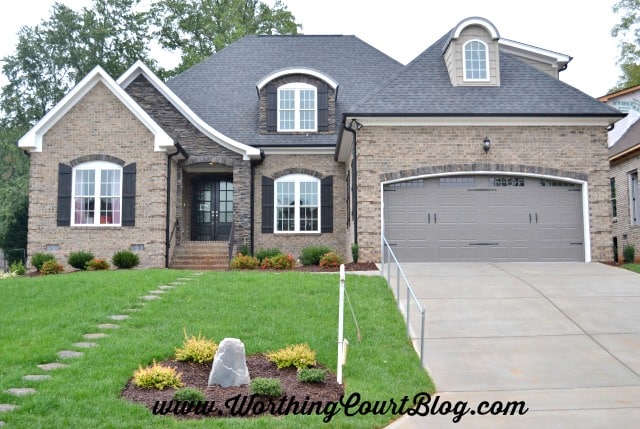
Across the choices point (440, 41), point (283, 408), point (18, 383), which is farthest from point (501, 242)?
point (18, 383)

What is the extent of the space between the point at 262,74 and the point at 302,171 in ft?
17.2

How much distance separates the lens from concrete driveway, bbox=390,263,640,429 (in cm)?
706

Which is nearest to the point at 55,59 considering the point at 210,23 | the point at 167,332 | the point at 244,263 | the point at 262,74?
the point at 210,23

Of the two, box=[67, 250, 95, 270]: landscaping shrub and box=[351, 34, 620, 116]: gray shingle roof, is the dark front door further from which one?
box=[351, 34, 620, 116]: gray shingle roof

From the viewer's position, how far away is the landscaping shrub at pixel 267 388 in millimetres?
7180

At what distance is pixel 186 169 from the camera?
827 inches

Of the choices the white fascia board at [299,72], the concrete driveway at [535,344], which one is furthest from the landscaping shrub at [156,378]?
the white fascia board at [299,72]

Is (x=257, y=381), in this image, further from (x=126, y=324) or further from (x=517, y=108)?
(x=517, y=108)

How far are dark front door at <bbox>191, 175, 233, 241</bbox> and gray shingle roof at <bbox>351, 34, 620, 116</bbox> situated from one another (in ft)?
22.0

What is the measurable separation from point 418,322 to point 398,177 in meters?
6.94

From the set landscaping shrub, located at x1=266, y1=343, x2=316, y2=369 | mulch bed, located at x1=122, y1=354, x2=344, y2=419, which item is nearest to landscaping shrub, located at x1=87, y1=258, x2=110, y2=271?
mulch bed, located at x1=122, y1=354, x2=344, y2=419

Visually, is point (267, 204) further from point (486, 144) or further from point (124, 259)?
point (486, 144)

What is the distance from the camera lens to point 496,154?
56.5ft

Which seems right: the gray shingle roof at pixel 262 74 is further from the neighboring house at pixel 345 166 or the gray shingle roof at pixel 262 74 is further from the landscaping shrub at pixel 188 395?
the landscaping shrub at pixel 188 395
